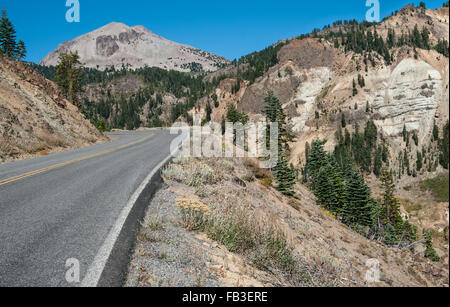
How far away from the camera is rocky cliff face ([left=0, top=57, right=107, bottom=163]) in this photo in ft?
55.4

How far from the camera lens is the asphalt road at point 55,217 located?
139 inches

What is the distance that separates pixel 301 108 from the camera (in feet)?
452

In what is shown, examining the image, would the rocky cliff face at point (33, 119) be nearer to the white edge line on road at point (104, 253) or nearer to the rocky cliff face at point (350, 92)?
the white edge line on road at point (104, 253)

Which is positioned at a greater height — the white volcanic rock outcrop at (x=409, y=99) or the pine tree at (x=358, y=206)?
the white volcanic rock outcrop at (x=409, y=99)

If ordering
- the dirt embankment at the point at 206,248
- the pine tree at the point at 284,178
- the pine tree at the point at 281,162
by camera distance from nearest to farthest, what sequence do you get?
the dirt embankment at the point at 206,248 → the pine tree at the point at 284,178 → the pine tree at the point at 281,162

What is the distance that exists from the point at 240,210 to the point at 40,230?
4.24m

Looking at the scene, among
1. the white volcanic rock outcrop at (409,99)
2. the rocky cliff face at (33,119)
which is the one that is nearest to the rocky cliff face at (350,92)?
the white volcanic rock outcrop at (409,99)

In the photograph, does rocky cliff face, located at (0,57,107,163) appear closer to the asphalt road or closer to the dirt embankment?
the asphalt road

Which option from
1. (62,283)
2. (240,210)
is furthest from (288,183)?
(62,283)

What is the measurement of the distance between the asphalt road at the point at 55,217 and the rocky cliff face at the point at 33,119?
870 cm

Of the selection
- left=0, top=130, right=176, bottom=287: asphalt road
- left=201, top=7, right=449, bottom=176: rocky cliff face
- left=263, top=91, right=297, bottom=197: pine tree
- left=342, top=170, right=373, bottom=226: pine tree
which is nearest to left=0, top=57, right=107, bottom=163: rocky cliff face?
left=0, top=130, right=176, bottom=287: asphalt road

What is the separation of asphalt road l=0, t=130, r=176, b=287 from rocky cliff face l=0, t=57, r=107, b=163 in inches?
342
